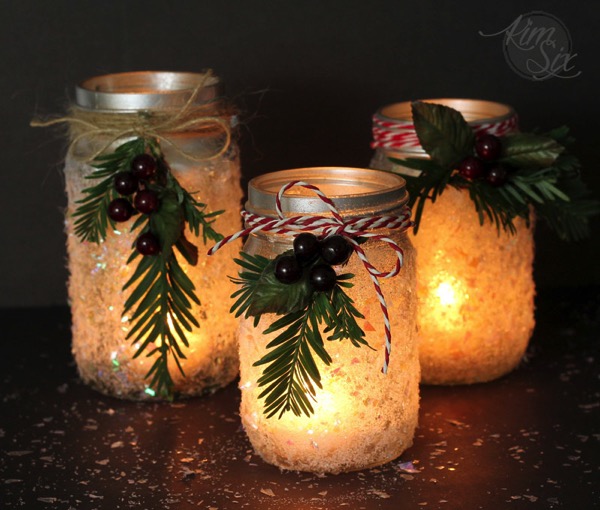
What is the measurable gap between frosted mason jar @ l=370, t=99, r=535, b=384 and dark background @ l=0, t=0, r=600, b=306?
21 cm

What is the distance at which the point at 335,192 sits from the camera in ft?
2.96

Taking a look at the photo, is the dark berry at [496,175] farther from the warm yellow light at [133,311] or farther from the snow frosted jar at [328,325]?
the warm yellow light at [133,311]

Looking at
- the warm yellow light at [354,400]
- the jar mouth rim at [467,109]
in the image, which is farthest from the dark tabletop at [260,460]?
the jar mouth rim at [467,109]

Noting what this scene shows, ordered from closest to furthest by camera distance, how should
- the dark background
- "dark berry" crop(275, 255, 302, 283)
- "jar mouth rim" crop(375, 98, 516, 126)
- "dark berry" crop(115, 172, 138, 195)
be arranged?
1. "dark berry" crop(275, 255, 302, 283)
2. "dark berry" crop(115, 172, 138, 195)
3. "jar mouth rim" crop(375, 98, 516, 126)
4. the dark background

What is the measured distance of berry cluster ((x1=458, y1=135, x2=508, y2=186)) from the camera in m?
0.94

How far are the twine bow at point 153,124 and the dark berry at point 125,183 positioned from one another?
0.04 m

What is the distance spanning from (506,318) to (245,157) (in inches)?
15.4

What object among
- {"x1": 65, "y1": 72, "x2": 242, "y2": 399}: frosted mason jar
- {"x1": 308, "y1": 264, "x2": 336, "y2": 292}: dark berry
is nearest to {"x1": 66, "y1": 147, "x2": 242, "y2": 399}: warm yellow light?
{"x1": 65, "y1": 72, "x2": 242, "y2": 399}: frosted mason jar

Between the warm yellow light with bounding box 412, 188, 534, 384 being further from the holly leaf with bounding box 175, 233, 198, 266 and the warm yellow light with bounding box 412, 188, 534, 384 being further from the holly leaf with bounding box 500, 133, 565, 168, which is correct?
the holly leaf with bounding box 175, 233, 198, 266

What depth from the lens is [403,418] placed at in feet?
2.86

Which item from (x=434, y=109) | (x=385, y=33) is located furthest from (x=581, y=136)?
(x=434, y=109)

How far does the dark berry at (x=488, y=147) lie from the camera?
0.94 m

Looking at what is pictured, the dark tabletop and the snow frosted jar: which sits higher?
the snow frosted jar

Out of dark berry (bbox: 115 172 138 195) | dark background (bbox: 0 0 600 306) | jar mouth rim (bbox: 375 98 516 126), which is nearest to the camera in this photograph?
dark berry (bbox: 115 172 138 195)
